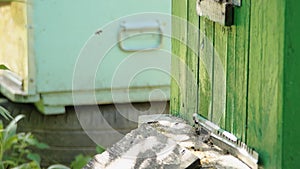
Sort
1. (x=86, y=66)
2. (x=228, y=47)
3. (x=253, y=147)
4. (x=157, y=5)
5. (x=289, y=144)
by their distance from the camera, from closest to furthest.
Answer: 1. (x=289, y=144)
2. (x=253, y=147)
3. (x=228, y=47)
4. (x=86, y=66)
5. (x=157, y=5)

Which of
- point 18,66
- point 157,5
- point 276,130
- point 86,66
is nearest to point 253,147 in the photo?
point 276,130

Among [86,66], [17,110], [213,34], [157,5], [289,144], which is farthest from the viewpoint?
[17,110]

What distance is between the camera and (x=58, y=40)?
16.8ft

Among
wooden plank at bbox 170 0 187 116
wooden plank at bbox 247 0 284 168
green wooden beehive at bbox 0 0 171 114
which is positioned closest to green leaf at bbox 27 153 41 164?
green wooden beehive at bbox 0 0 171 114

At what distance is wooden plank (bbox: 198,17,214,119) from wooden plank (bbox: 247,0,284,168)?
14.3 inches

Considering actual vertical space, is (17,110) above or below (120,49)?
below

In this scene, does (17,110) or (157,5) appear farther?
(17,110)

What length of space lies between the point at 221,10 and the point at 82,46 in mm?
2818

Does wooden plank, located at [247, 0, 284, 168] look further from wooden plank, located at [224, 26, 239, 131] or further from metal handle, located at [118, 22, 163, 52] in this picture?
metal handle, located at [118, 22, 163, 52]

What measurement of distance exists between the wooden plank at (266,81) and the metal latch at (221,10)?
0.15m

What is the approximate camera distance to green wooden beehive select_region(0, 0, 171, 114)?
4.99 metres

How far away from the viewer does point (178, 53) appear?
293 centimetres

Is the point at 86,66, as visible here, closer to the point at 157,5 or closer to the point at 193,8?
the point at 157,5

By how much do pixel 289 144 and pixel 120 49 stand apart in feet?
10.4
